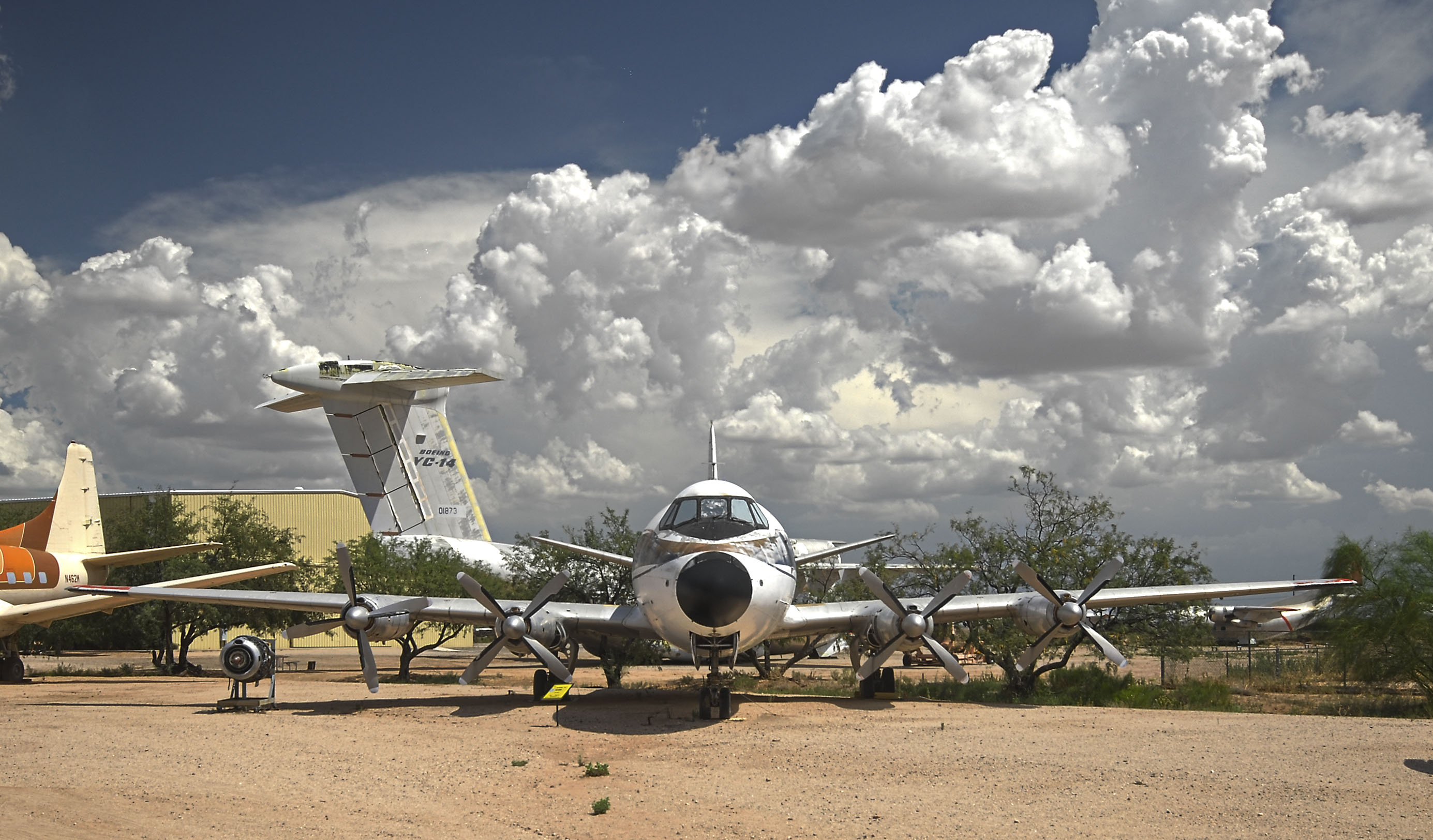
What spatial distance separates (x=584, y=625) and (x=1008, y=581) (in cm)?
1063

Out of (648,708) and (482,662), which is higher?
(482,662)

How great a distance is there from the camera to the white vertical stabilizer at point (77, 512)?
2988 centimetres

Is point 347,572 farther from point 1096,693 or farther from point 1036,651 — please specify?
point 1096,693

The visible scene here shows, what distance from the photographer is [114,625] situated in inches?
1515

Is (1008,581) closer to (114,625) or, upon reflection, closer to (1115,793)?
(1115,793)

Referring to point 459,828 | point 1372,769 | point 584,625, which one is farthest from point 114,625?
point 1372,769

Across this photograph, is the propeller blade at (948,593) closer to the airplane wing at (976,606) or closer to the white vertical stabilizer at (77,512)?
the airplane wing at (976,606)

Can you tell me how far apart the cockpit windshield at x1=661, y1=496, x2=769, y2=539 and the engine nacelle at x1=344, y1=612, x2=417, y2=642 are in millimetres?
5874

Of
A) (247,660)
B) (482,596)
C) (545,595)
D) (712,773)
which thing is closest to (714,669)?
(545,595)

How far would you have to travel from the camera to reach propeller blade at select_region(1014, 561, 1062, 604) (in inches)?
688

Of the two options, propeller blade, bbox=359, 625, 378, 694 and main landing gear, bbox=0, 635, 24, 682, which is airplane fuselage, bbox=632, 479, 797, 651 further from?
main landing gear, bbox=0, 635, 24, 682

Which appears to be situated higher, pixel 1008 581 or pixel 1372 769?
pixel 1008 581

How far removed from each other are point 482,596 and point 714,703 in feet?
16.1

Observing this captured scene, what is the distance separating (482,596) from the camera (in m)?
18.3
